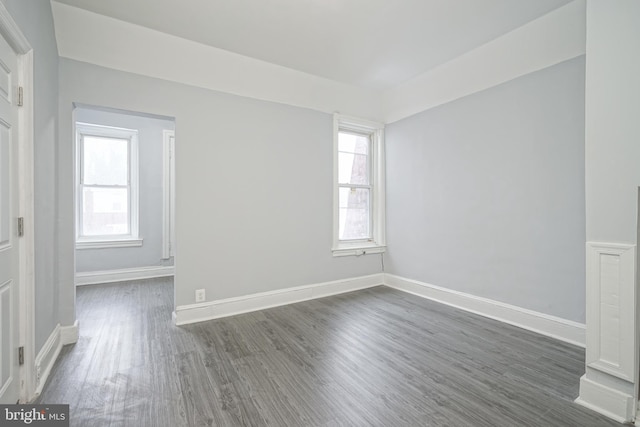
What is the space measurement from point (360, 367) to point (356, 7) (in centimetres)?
303

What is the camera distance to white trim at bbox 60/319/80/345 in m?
2.52

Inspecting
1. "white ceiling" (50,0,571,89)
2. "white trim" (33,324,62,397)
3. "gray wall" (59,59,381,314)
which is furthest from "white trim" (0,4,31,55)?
"white trim" (33,324,62,397)

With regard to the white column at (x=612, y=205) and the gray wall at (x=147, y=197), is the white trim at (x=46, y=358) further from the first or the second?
the white column at (x=612, y=205)

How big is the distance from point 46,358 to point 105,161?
3.67 m

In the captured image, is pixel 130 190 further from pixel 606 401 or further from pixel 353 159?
pixel 606 401

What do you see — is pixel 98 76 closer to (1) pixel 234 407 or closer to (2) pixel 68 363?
(2) pixel 68 363

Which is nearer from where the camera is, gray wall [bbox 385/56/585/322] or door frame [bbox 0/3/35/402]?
door frame [bbox 0/3/35/402]

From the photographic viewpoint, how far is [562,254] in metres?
2.61

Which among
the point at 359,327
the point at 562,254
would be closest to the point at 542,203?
the point at 562,254

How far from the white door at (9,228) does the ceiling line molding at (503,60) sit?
3.88 metres

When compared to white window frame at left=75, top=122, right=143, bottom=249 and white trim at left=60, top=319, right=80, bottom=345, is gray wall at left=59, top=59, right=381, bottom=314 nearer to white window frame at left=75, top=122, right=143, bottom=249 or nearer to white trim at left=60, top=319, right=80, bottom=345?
white trim at left=60, top=319, right=80, bottom=345

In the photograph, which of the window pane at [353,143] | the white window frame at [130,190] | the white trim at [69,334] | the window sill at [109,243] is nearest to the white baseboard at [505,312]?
the window pane at [353,143]

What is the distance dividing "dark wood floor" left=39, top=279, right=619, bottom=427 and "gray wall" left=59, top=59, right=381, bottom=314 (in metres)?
0.59

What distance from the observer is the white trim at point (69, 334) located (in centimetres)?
252
